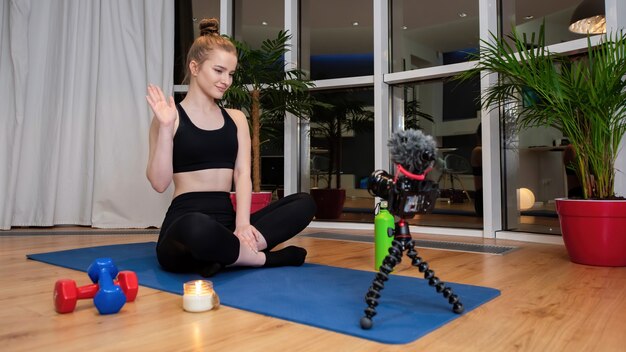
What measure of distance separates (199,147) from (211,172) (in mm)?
111

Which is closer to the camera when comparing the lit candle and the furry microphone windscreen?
the furry microphone windscreen

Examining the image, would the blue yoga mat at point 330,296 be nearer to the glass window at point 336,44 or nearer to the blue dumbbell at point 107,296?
the blue dumbbell at point 107,296

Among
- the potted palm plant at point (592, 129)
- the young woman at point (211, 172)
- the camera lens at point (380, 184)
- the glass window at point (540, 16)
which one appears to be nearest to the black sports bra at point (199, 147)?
Result: the young woman at point (211, 172)

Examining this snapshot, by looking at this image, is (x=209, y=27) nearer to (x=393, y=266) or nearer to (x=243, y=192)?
(x=243, y=192)

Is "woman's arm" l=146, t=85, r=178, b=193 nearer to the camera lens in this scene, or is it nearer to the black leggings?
the black leggings

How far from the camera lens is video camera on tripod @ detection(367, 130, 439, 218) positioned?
116cm

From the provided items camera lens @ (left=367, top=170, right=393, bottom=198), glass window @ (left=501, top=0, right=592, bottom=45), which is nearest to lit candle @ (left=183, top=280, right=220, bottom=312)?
camera lens @ (left=367, top=170, right=393, bottom=198)

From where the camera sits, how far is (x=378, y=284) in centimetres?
113

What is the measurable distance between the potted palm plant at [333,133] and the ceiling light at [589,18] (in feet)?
5.13

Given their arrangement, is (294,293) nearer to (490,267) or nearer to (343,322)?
(343,322)

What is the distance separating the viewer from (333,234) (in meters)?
3.19

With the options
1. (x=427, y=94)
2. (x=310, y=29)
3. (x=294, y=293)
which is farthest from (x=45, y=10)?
(x=294, y=293)

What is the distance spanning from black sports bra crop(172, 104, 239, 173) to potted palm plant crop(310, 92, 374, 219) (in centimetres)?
190

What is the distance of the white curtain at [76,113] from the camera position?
11.3ft
